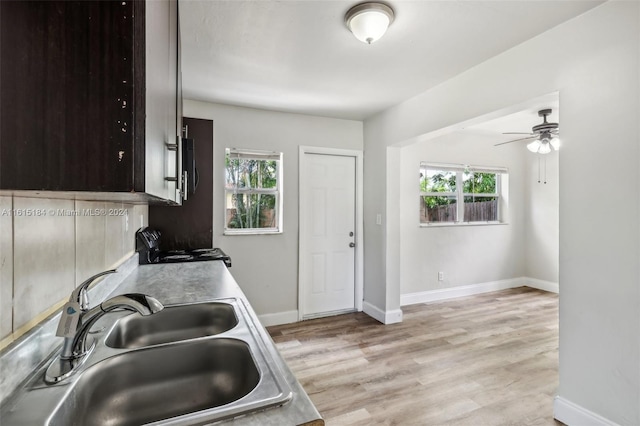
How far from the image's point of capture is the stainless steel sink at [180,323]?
1.24 metres

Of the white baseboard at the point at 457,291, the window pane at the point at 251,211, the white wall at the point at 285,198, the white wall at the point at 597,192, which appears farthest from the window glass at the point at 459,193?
the white wall at the point at 597,192

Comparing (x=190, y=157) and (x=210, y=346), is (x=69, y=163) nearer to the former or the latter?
(x=210, y=346)

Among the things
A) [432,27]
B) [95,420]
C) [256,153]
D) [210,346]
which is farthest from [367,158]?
[95,420]

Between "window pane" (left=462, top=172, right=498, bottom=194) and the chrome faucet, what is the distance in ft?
15.7

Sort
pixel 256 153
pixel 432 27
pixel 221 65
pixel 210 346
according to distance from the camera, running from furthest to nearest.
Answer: pixel 256 153 → pixel 221 65 → pixel 432 27 → pixel 210 346

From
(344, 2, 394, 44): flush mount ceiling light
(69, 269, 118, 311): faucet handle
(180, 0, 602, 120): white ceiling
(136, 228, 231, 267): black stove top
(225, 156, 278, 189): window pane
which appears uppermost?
(180, 0, 602, 120): white ceiling

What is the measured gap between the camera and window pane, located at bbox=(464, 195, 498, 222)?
15.6 ft

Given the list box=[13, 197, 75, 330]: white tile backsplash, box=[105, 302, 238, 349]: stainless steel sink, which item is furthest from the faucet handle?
box=[105, 302, 238, 349]: stainless steel sink

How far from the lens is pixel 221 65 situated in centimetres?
240

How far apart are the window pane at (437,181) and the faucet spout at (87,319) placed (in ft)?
13.6

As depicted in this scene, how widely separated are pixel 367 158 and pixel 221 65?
2.07 metres

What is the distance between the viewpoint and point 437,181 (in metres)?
4.54

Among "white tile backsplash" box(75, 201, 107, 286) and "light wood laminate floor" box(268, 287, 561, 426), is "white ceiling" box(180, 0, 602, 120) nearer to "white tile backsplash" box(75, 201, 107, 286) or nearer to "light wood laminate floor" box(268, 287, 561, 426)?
"white tile backsplash" box(75, 201, 107, 286)

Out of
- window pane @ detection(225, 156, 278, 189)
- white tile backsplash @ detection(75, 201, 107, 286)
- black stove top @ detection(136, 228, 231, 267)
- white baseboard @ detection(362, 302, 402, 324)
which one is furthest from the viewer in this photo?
white baseboard @ detection(362, 302, 402, 324)
